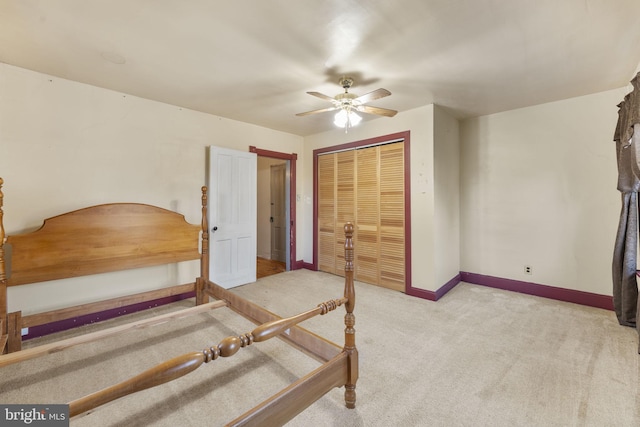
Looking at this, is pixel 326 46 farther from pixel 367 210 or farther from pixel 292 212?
pixel 292 212

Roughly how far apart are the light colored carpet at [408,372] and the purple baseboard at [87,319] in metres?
0.15

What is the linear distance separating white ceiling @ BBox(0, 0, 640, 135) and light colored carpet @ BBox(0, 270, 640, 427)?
253 cm

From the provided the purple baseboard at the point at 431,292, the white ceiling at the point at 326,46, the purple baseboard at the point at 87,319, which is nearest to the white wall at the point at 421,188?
the purple baseboard at the point at 431,292

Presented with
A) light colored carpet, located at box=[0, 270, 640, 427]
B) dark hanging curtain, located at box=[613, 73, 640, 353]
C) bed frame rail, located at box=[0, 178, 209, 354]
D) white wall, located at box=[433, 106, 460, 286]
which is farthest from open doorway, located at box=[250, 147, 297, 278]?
dark hanging curtain, located at box=[613, 73, 640, 353]

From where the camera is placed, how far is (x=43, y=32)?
78.0 inches

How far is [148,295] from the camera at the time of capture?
9.23 feet

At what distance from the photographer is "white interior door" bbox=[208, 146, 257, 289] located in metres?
Result: 3.73

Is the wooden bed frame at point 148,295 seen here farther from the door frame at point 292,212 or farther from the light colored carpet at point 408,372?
the door frame at point 292,212

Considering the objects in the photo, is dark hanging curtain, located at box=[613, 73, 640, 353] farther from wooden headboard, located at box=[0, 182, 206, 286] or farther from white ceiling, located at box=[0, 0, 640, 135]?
wooden headboard, located at box=[0, 182, 206, 286]

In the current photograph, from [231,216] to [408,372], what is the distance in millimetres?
3016

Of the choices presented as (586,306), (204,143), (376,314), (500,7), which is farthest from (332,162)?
(586,306)

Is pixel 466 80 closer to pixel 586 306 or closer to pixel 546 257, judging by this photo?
pixel 546 257

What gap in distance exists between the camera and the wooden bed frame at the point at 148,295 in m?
1.13

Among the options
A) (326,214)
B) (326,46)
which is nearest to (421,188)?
(326,214)
